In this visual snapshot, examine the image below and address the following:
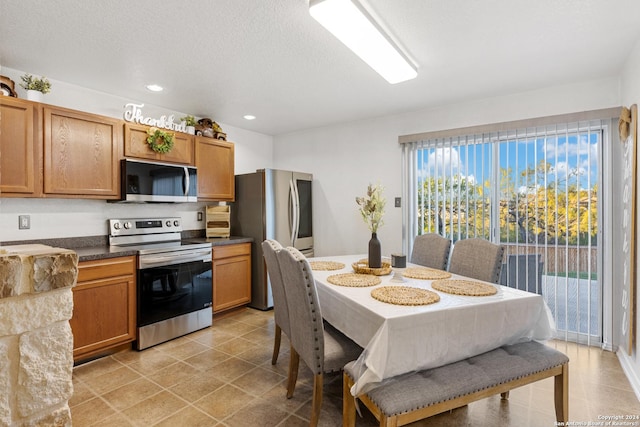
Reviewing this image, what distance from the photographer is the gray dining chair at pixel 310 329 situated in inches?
66.7

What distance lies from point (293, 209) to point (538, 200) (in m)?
2.63

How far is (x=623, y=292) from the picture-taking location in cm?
266

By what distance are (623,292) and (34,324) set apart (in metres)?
3.69

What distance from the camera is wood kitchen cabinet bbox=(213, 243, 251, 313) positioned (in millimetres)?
3572

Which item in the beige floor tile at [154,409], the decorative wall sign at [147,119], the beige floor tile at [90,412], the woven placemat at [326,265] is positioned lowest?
the beige floor tile at [154,409]

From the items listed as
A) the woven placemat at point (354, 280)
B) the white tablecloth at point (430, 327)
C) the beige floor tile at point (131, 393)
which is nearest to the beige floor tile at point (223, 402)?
the beige floor tile at point (131, 393)

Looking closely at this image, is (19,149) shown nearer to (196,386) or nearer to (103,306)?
(103,306)

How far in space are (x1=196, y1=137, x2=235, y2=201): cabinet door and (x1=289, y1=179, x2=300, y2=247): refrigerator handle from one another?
2.36ft

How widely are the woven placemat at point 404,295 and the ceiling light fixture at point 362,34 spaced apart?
60.0 inches

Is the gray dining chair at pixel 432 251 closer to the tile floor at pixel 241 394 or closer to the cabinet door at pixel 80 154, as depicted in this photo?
the tile floor at pixel 241 394

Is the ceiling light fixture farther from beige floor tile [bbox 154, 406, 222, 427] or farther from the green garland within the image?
beige floor tile [bbox 154, 406, 222, 427]

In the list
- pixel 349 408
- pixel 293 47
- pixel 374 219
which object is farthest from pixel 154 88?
pixel 349 408

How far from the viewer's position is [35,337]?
83 cm

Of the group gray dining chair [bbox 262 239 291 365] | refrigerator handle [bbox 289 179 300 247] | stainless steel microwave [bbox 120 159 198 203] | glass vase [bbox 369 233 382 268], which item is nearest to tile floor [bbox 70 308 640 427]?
gray dining chair [bbox 262 239 291 365]
